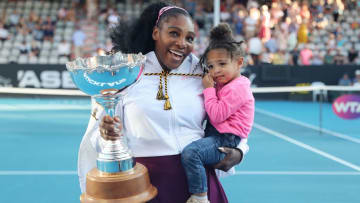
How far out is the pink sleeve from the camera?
66.6 inches

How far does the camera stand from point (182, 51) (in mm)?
1688

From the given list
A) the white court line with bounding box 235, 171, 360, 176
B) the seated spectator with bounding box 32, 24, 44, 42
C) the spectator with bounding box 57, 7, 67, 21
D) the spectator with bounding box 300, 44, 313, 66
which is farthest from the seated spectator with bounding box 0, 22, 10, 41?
the white court line with bounding box 235, 171, 360, 176

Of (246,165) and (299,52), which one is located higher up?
(299,52)

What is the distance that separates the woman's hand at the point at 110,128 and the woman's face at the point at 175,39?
44 cm

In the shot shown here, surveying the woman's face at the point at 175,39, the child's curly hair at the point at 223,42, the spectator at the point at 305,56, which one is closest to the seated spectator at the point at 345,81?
the spectator at the point at 305,56

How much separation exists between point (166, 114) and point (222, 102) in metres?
0.27

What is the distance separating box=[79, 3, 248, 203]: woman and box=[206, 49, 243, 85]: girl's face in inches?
3.6

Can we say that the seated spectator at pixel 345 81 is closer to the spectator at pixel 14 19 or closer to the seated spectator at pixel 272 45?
the seated spectator at pixel 272 45

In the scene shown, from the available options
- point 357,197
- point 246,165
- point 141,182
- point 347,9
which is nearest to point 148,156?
point 141,182

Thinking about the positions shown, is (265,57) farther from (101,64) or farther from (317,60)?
(101,64)

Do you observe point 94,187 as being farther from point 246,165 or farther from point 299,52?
point 299,52

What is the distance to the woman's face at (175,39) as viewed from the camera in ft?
5.44

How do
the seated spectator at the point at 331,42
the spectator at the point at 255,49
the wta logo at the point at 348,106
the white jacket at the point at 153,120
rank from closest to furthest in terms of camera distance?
the white jacket at the point at 153,120
the wta logo at the point at 348,106
the spectator at the point at 255,49
the seated spectator at the point at 331,42

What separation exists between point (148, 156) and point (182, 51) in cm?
48
